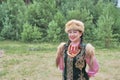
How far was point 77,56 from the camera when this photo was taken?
348cm

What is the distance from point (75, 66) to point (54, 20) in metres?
8.07

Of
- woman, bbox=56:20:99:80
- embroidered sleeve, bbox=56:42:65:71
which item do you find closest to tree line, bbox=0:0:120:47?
embroidered sleeve, bbox=56:42:65:71

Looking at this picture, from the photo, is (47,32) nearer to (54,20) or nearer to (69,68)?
(54,20)

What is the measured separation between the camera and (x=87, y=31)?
36.8 feet

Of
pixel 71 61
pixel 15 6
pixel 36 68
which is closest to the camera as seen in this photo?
pixel 71 61

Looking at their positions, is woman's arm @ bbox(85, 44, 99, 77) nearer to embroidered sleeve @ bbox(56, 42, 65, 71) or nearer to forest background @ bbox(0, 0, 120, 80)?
embroidered sleeve @ bbox(56, 42, 65, 71)

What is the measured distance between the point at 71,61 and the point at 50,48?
633cm

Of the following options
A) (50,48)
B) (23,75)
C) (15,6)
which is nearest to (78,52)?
(23,75)

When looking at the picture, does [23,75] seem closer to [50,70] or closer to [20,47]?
[50,70]

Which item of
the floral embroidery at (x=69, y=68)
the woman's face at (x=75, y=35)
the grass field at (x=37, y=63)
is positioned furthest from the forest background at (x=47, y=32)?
the woman's face at (x=75, y=35)

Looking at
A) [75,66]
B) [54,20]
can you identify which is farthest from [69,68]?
[54,20]

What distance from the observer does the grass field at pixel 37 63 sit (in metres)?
6.96

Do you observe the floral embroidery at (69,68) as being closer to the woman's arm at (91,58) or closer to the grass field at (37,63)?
the woman's arm at (91,58)

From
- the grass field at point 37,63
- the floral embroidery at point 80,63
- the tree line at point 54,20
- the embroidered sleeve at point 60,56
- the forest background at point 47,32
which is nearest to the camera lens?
the floral embroidery at point 80,63
